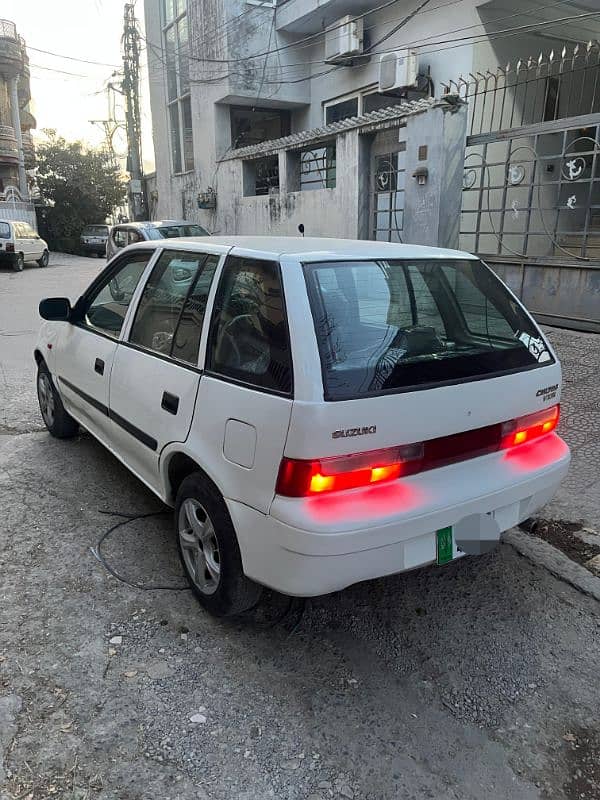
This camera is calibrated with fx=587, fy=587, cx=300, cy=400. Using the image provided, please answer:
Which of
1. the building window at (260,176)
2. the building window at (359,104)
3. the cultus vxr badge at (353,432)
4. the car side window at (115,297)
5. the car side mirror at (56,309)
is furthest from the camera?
the building window at (260,176)

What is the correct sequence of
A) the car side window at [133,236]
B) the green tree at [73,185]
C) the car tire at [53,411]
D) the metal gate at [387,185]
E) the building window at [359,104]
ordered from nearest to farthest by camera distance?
the car tire at [53,411]
the metal gate at [387,185]
the car side window at [133,236]
the building window at [359,104]
the green tree at [73,185]

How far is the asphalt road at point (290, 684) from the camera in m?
1.96

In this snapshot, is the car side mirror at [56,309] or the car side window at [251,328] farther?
the car side mirror at [56,309]

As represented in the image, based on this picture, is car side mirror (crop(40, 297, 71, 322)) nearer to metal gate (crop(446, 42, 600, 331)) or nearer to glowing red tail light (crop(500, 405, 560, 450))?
glowing red tail light (crop(500, 405, 560, 450))

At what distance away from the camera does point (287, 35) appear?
1722cm

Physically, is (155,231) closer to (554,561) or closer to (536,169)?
(536,169)

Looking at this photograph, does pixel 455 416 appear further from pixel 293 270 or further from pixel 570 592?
pixel 570 592

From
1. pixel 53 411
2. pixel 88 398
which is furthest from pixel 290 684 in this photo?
pixel 53 411

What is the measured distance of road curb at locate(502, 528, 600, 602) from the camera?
2980 millimetres

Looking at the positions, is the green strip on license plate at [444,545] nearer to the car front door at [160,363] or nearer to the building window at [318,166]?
the car front door at [160,363]

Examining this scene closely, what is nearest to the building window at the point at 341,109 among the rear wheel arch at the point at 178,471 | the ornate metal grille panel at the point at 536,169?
the ornate metal grille panel at the point at 536,169

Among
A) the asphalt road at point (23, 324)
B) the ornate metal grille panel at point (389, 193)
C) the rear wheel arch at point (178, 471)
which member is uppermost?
the ornate metal grille panel at point (389, 193)

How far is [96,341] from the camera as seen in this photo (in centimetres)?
370

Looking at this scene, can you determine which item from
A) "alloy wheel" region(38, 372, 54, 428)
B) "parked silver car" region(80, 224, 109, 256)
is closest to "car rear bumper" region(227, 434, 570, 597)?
"alloy wheel" region(38, 372, 54, 428)
